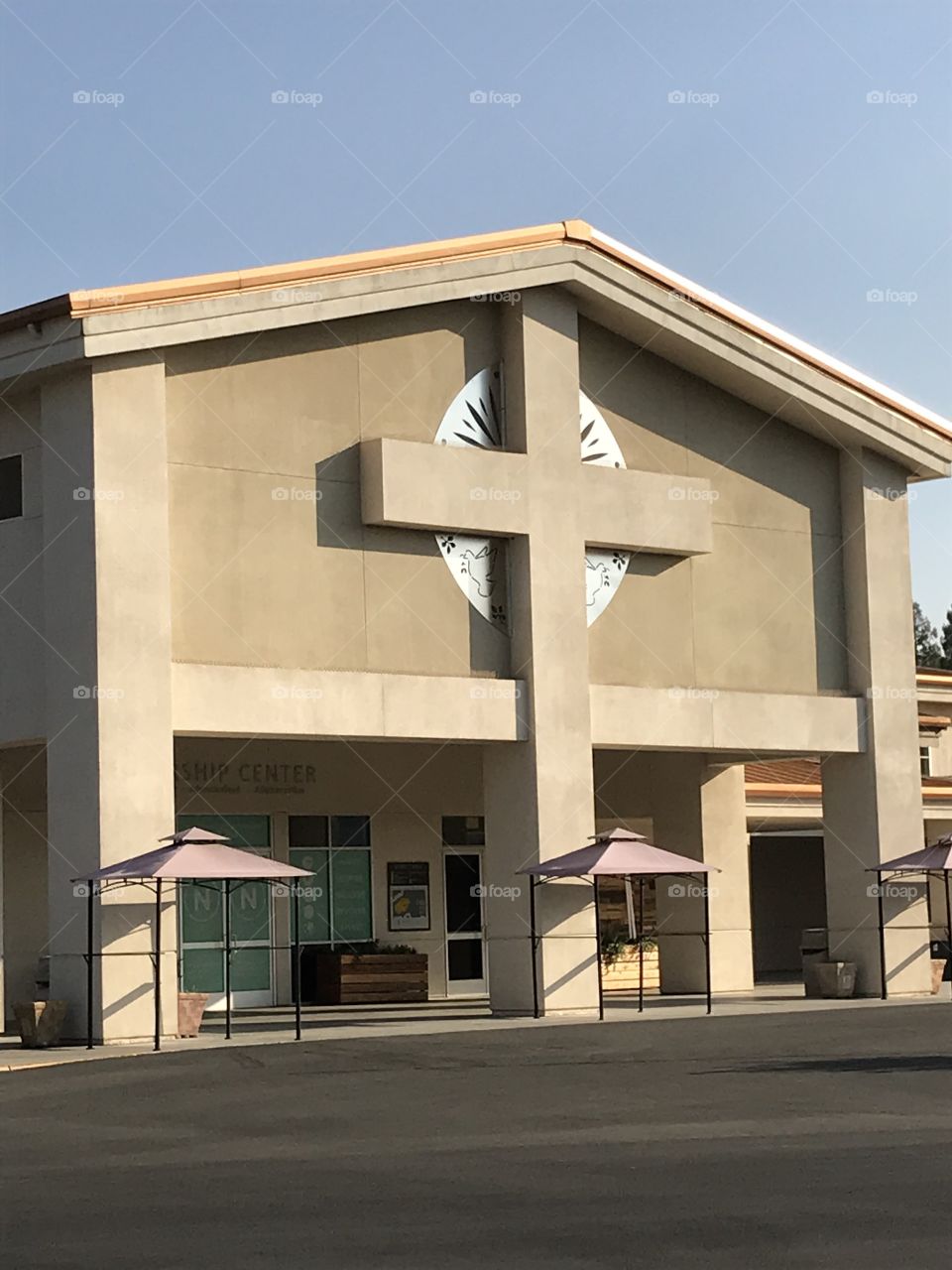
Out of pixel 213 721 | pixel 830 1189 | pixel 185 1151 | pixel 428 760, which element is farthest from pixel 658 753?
pixel 830 1189

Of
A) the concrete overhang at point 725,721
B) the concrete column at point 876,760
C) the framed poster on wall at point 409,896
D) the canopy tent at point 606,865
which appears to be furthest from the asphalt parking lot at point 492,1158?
the framed poster on wall at point 409,896

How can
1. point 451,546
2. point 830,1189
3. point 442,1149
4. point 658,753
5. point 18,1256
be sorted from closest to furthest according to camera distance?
point 18,1256, point 830,1189, point 442,1149, point 451,546, point 658,753

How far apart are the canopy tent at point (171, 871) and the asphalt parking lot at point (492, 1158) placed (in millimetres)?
2147

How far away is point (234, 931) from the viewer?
104 ft

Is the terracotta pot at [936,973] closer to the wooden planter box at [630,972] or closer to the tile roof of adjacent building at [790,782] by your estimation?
the wooden planter box at [630,972]

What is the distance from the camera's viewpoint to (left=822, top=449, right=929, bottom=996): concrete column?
3173 centimetres

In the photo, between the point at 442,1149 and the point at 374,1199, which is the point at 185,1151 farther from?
the point at 374,1199

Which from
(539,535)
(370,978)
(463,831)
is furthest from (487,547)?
(370,978)

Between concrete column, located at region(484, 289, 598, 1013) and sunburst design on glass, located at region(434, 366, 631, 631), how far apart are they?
22 cm

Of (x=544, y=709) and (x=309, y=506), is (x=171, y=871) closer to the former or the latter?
(x=309, y=506)

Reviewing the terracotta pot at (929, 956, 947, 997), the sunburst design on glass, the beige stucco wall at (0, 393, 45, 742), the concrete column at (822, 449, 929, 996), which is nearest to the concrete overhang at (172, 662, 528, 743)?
the sunburst design on glass

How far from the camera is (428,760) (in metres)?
33.2

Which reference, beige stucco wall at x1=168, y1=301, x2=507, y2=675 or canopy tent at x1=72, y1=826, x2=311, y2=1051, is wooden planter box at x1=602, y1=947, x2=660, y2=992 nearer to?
beige stucco wall at x1=168, y1=301, x2=507, y2=675

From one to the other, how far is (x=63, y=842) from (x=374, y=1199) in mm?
14527
